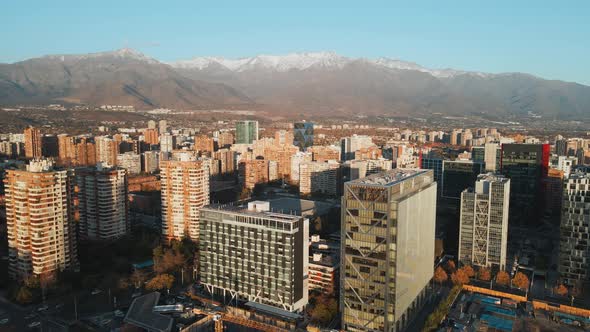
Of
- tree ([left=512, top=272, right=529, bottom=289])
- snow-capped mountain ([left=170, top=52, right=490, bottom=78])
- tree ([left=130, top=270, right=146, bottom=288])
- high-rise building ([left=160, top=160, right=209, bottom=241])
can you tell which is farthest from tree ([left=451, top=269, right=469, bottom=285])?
snow-capped mountain ([left=170, top=52, right=490, bottom=78])

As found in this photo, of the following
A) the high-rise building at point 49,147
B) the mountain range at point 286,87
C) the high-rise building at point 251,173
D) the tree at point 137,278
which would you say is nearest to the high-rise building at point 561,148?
the high-rise building at point 251,173

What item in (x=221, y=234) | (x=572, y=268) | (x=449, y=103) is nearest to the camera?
(x=221, y=234)

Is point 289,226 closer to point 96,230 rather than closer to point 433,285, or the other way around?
point 433,285

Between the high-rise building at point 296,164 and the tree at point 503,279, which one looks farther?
the high-rise building at point 296,164

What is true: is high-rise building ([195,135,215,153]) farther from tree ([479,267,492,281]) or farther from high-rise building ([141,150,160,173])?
tree ([479,267,492,281])

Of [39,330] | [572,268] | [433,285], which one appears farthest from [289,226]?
[572,268]

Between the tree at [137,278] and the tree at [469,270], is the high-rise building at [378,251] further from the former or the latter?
the tree at [137,278]
